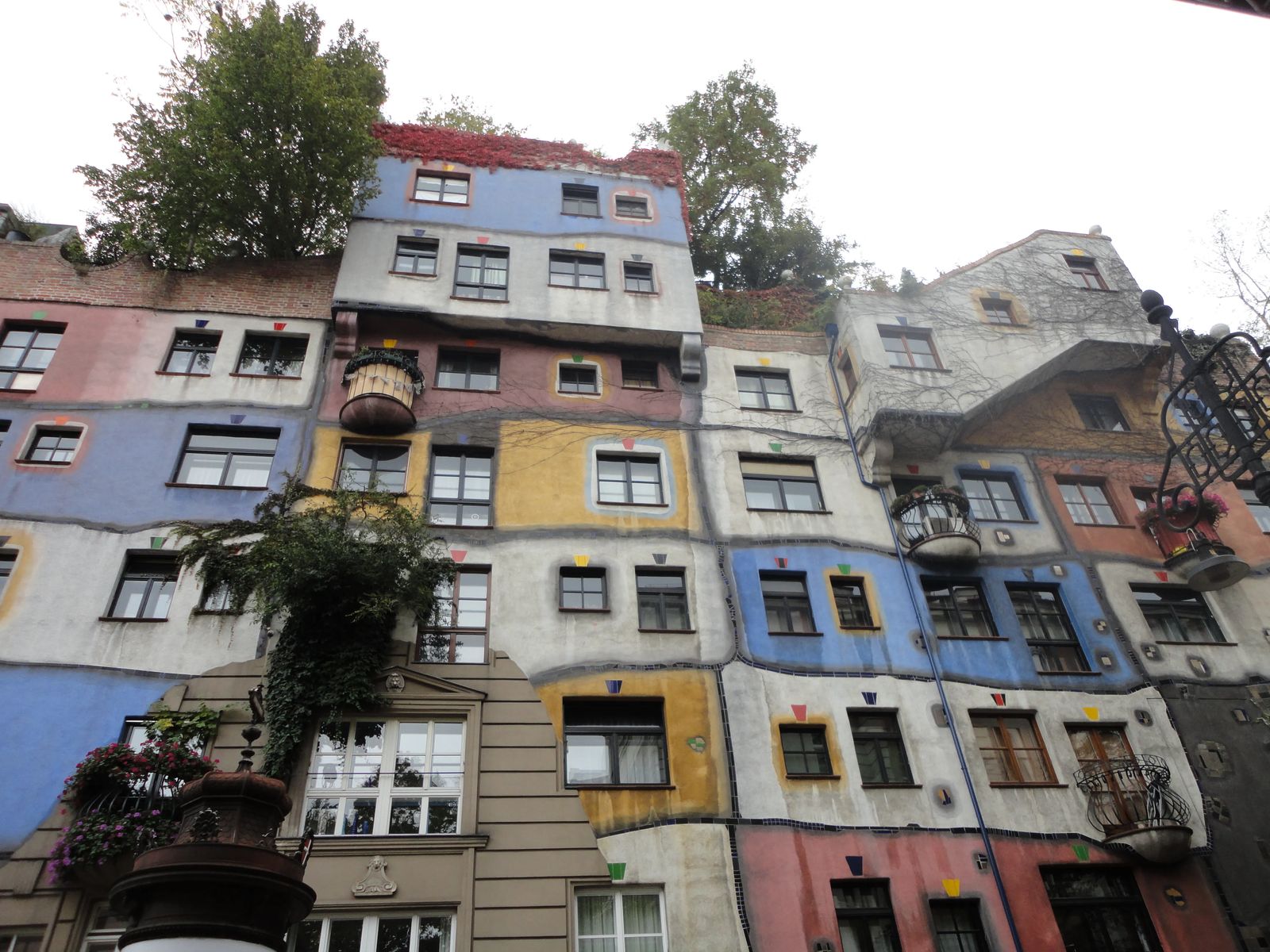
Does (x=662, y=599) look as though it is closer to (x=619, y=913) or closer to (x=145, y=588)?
(x=619, y=913)

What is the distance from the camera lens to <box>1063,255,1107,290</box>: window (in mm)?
22234

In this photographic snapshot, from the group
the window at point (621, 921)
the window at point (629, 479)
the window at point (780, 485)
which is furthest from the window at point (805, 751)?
the window at point (629, 479)

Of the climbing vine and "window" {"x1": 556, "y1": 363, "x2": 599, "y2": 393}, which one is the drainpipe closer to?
"window" {"x1": 556, "y1": 363, "x2": 599, "y2": 393}

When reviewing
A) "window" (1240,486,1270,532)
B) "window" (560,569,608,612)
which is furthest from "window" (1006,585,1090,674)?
"window" (560,569,608,612)

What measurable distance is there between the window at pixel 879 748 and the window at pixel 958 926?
6.03 feet

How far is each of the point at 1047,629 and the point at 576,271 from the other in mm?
12610

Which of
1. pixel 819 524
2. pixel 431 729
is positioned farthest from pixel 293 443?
pixel 819 524

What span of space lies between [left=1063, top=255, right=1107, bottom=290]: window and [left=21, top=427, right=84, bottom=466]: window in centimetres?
2251

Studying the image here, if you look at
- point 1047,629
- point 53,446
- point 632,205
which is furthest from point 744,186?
point 53,446

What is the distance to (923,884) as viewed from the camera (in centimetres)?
1337

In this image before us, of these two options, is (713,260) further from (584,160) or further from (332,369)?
(332,369)

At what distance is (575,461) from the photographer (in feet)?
56.5

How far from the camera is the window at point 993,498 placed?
18.8 m

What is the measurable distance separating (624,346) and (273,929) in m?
15.2
